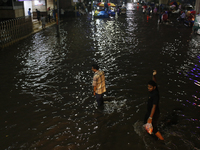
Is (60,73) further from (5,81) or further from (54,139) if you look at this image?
(54,139)

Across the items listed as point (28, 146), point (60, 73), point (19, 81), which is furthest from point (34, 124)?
point (60, 73)

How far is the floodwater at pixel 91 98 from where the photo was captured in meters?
5.16

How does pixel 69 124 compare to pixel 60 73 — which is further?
pixel 60 73

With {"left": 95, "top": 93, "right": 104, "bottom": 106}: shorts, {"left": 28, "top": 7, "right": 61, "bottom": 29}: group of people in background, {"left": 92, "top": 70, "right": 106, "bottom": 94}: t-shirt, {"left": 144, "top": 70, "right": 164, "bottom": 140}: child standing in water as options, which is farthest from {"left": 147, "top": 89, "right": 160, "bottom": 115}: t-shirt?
{"left": 28, "top": 7, "right": 61, "bottom": 29}: group of people in background

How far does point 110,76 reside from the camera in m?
9.45

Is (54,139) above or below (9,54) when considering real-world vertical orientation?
below

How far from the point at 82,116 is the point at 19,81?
4.10m

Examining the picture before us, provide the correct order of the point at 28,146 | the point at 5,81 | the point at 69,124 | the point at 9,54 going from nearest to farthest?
the point at 28,146 → the point at 69,124 → the point at 5,81 → the point at 9,54

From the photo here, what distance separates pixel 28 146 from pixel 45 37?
14.6 m

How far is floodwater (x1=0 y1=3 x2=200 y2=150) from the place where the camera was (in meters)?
5.16

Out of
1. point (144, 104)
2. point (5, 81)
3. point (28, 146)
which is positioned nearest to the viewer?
point (28, 146)

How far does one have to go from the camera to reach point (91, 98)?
24.3 ft

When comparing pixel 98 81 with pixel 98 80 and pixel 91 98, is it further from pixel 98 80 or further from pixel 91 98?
pixel 91 98

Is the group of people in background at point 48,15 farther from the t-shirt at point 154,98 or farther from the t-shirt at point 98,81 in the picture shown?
the t-shirt at point 154,98
